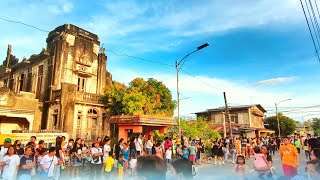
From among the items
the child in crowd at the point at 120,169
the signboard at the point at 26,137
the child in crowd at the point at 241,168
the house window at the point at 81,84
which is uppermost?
the house window at the point at 81,84

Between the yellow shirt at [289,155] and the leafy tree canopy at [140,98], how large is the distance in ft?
52.7

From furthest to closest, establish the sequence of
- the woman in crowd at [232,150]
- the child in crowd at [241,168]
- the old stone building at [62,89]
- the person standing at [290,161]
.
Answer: the old stone building at [62,89] < the woman in crowd at [232,150] < the person standing at [290,161] < the child in crowd at [241,168]

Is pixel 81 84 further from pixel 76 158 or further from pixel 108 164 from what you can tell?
pixel 108 164

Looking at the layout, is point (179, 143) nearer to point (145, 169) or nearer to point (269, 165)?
point (269, 165)

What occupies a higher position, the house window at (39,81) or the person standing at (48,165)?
the house window at (39,81)

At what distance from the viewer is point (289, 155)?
7.95m

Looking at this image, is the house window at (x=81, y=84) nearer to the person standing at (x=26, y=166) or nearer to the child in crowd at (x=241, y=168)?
the person standing at (x=26, y=166)

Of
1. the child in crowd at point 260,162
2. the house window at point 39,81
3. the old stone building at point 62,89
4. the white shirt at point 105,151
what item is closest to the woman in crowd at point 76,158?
the white shirt at point 105,151

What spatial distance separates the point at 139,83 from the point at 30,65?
12.2m

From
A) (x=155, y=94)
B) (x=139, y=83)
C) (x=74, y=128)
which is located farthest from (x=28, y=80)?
(x=155, y=94)

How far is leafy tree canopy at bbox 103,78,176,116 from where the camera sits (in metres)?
23.4

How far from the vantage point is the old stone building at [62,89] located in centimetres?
2148

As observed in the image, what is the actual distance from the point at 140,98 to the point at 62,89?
274 inches

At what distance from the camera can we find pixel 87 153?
1058cm
